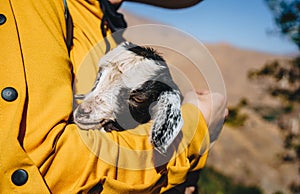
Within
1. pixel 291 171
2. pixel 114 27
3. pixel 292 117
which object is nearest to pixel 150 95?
pixel 114 27

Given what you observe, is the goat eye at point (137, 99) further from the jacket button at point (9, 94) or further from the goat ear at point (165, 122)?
the jacket button at point (9, 94)

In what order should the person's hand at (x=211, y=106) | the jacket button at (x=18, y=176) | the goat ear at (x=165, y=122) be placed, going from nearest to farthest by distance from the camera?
1. the jacket button at (x=18, y=176)
2. the goat ear at (x=165, y=122)
3. the person's hand at (x=211, y=106)

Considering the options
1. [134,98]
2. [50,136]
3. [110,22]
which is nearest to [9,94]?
[50,136]

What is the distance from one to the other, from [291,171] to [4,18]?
8.90 m

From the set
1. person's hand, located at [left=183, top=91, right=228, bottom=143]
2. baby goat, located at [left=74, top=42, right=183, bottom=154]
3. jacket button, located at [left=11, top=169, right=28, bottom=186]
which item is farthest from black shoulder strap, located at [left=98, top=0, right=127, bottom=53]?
jacket button, located at [left=11, top=169, right=28, bottom=186]

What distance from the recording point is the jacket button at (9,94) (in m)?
0.77

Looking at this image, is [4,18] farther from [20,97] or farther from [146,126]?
[146,126]

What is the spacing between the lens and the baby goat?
89cm

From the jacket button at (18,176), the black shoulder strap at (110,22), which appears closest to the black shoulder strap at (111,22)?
the black shoulder strap at (110,22)

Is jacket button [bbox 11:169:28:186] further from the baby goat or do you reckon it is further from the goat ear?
the goat ear

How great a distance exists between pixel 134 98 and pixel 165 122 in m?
0.09

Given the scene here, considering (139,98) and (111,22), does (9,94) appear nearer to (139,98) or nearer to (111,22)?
(139,98)

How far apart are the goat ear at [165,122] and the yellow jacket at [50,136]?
3 centimetres

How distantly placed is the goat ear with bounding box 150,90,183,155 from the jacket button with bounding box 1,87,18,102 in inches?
10.9
